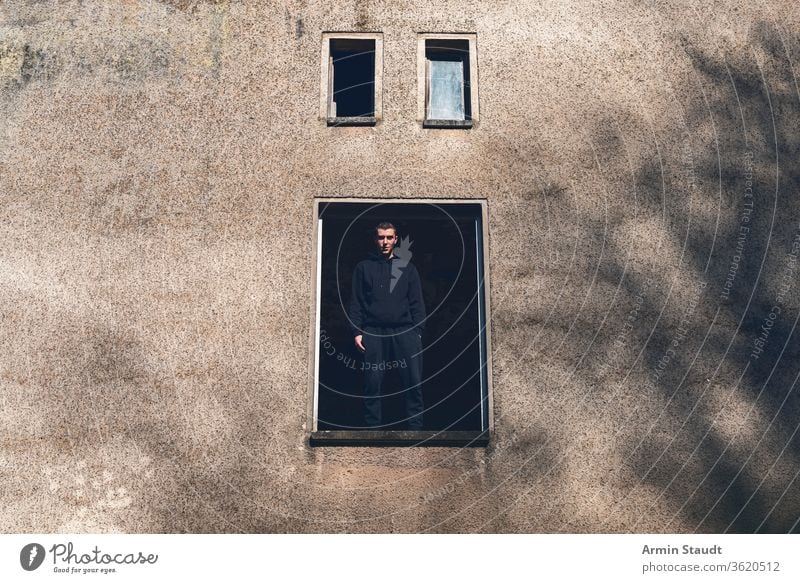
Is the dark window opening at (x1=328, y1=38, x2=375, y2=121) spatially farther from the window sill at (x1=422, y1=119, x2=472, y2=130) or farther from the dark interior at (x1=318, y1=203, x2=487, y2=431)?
the dark interior at (x1=318, y1=203, x2=487, y2=431)

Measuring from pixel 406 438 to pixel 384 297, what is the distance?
56.7 inches

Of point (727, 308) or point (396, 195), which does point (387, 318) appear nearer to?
point (396, 195)

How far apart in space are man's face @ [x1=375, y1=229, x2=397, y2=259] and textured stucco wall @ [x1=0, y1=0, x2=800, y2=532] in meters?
0.42

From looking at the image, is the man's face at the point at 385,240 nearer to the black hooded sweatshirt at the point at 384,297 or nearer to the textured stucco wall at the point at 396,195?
the black hooded sweatshirt at the point at 384,297

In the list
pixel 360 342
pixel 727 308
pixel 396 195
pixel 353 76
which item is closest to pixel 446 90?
pixel 353 76

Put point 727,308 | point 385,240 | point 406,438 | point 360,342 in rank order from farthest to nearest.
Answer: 1. point 385,240
2. point 360,342
3. point 727,308
4. point 406,438

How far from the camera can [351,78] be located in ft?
30.8

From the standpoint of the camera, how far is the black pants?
28.9 ft

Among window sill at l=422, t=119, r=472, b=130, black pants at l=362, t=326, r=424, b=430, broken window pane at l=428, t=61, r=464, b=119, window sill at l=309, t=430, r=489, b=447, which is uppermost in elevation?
broken window pane at l=428, t=61, r=464, b=119

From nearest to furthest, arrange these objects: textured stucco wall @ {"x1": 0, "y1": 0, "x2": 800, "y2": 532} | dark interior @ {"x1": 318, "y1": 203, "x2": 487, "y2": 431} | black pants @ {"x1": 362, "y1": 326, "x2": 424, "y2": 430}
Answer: textured stucco wall @ {"x1": 0, "y1": 0, "x2": 800, "y2": 532}
black pants @ {"x1": 362, "y1": 326, "x2": 424, "y2": 430}
dark interior @ {"x1": 318, "y1": 203, "x2": 487, "y2": 431}

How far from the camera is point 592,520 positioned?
810 cm

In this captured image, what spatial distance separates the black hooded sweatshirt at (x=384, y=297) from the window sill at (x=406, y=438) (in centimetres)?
113

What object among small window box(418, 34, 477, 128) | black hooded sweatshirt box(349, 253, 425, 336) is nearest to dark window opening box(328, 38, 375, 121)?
small window box(418, 34, 477, 128)

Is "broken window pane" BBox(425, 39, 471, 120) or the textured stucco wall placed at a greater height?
"broken window pane" BBox(425, 39, 471, 120)
